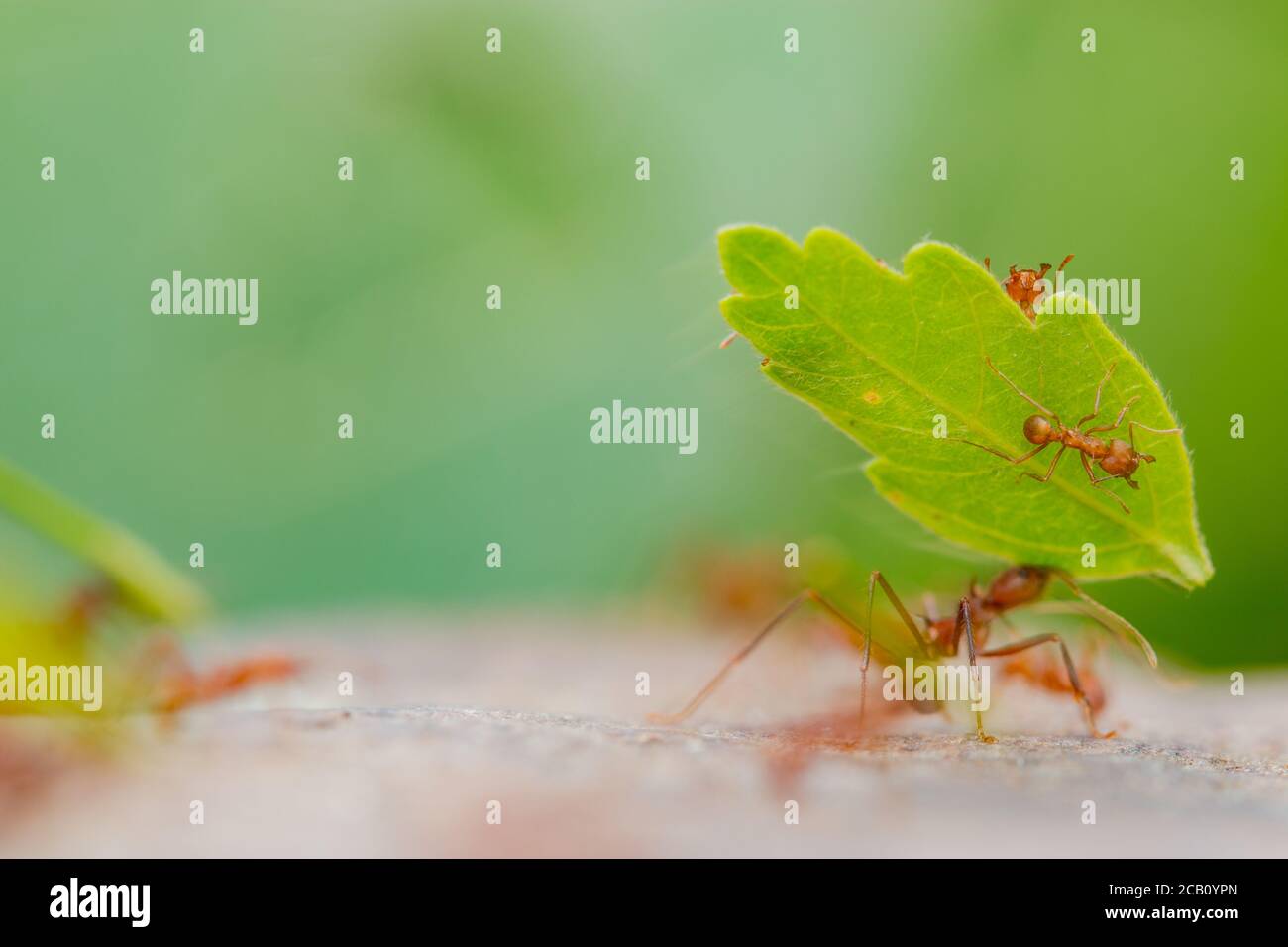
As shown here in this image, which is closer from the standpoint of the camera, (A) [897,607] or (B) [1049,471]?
(B) [1049,471]

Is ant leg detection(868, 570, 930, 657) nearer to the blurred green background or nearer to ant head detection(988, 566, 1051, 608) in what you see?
ant head detection(988, 566, 1051, 608)

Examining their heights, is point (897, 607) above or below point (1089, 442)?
below

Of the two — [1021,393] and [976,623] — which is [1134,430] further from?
[976,623]

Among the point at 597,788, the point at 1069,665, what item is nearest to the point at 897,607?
the point at 1069,665

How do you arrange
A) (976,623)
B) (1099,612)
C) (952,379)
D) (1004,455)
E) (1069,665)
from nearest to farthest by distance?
(952,379) → (1004,455) → (1069,665) → (1099,612) → (976,623)

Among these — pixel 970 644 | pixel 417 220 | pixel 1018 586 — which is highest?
pixel 417 220
